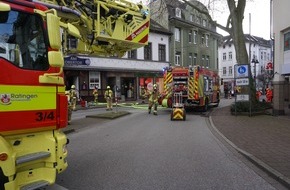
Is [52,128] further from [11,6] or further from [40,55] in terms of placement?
[11,6]

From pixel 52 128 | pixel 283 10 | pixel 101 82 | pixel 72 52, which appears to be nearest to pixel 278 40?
pixel 283 10

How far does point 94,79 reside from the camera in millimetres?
34469

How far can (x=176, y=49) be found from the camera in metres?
45.6

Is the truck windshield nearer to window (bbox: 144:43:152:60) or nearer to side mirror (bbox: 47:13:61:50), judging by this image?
side mirror (bbox: 47:13:61:50)

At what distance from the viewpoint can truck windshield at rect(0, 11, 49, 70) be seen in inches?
188

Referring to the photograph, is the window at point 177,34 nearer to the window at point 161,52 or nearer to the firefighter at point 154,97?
the window at point 161,52

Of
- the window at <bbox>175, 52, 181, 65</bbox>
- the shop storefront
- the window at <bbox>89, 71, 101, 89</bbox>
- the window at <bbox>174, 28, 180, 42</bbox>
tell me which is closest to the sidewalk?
the shop storefront

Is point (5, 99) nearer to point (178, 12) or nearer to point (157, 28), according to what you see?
point (157, 28)

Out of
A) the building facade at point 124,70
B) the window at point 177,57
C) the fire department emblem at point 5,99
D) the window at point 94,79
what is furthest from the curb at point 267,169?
the window at point 177,57

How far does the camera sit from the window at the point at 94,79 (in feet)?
112

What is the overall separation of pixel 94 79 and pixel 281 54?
2005 cm

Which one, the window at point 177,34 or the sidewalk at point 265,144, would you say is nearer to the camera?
the sidewalk at point 265,144

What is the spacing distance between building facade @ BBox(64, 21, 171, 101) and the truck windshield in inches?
953

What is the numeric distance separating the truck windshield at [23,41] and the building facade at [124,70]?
953 inches
